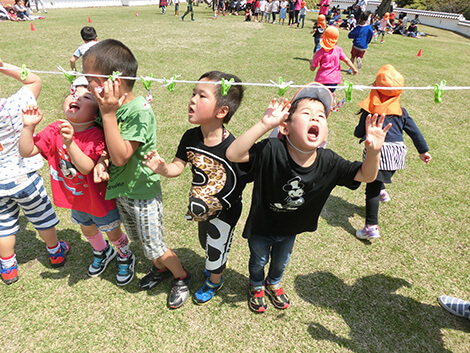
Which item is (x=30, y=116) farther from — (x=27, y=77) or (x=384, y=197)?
(x=384, y=197)

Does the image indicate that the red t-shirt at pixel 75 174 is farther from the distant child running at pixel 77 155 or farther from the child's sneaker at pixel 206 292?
the child's sneaker at pixel 206 292

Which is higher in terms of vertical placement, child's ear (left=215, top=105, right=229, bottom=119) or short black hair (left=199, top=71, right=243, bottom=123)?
short black hair (left=199, top=71, right=243, bottom=123)

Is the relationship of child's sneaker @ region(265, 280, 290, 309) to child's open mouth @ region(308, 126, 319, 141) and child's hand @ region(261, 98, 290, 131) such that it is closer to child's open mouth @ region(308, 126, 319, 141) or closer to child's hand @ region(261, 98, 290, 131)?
child's open mouth @ region(308, 126, 319, 141)

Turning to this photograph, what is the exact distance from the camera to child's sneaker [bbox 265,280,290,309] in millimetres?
2678

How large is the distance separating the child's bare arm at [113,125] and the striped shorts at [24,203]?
1.20 metres

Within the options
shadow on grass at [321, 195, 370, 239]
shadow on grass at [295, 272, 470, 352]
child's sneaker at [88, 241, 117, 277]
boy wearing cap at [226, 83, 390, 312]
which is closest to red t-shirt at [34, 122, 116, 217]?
child's sneaker at [88, 241, 117, 277]

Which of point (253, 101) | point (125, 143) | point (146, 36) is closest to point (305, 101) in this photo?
point (125, 143)

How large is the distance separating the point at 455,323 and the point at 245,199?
2.59 m

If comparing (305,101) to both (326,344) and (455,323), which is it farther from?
(455,323)

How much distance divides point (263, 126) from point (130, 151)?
3.05 ft

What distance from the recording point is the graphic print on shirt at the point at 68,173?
2.22 meters

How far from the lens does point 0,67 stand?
2.36 m

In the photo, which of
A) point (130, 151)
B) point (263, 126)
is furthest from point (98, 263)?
point (263, 126)

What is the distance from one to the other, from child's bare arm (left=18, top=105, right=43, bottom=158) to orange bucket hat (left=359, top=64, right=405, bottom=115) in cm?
290
